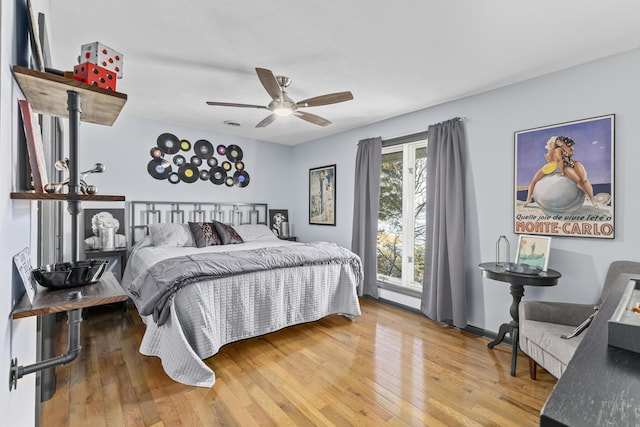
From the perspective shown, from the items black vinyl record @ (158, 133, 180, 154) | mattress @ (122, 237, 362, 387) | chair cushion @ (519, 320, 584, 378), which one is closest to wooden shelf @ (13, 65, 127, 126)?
mattress @ (122, 237, 362, 387)

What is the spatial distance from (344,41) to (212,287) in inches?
86.6

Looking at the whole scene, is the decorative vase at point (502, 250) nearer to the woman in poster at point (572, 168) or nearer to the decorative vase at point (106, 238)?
the woman in poster at point (572, 168)

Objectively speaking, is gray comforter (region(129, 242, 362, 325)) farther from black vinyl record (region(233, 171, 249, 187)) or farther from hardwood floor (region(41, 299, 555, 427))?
black vinyl record (region(233, 171, 249, 187))

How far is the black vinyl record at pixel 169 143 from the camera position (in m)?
4.39

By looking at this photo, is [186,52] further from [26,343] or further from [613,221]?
[613,221]

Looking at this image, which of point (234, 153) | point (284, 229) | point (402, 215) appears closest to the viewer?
point (402, 215)

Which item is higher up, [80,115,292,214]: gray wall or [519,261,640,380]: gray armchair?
[80,115,292,214]: gray wall

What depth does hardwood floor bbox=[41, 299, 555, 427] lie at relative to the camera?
194cm

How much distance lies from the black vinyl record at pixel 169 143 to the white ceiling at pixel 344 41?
1.13 m

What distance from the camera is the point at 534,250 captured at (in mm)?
2752

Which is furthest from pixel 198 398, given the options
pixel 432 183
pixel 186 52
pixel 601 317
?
pixel 432 183

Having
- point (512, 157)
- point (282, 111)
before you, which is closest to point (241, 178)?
point (282, 111)

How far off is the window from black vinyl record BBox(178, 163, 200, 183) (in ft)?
9.14

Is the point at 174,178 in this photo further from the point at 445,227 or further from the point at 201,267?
the point at 445,227
